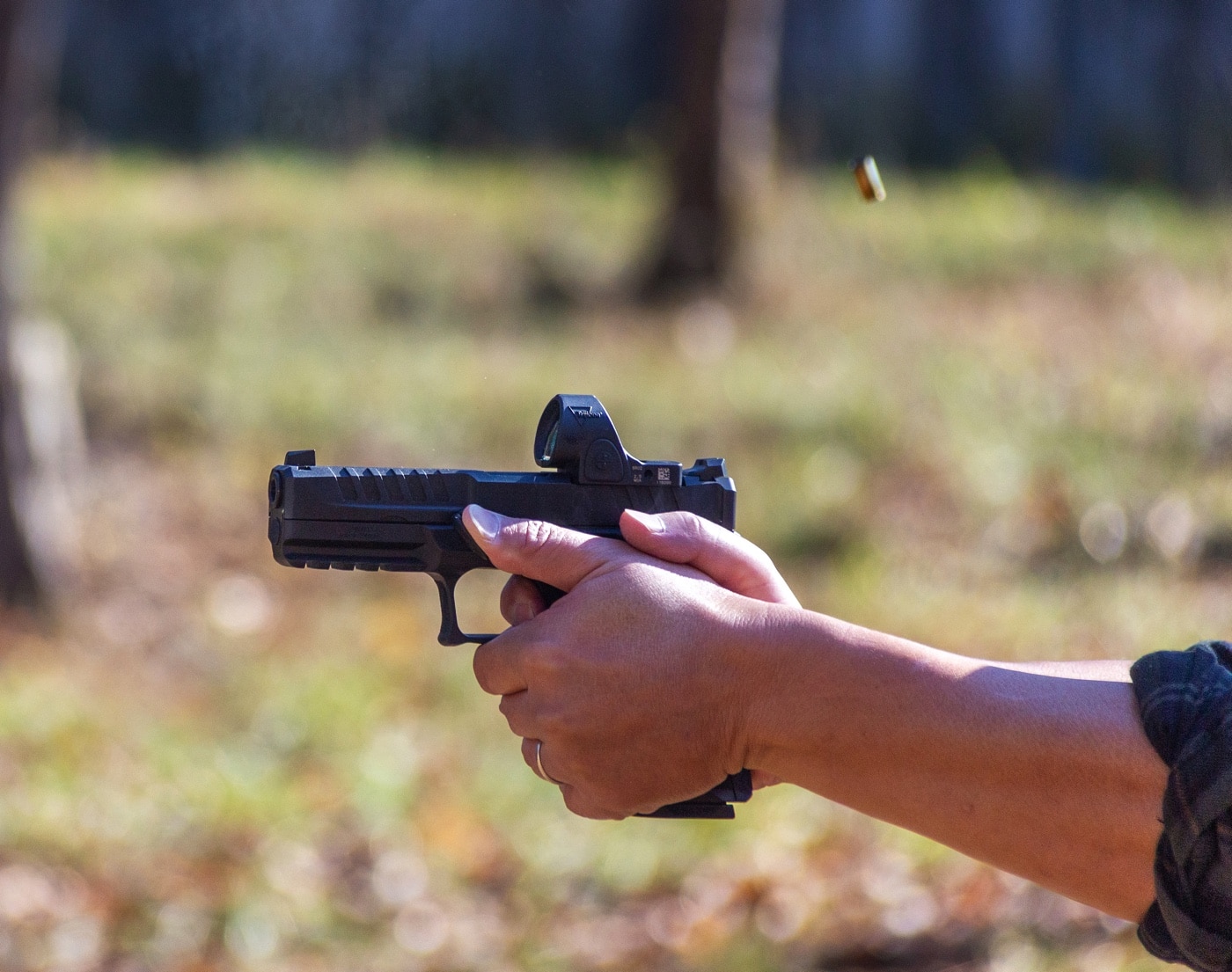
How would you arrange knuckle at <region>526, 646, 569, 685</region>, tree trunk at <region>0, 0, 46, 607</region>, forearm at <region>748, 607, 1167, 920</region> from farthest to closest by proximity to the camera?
tree trunk at <region>0, 0, 46, 607</region> → knuckle at <region>526, 646, 569, 685</region> → forearm at <region>748, 607, 1167, 920</region>

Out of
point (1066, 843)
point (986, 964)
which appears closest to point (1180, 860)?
point (1066, 843)

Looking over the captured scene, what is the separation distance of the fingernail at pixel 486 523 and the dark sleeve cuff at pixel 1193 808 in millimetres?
789

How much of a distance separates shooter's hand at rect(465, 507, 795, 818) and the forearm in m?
0.05

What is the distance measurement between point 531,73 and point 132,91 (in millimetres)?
3266

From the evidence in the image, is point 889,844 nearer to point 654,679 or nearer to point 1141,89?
point 654,679

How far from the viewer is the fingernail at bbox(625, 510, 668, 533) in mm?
1772

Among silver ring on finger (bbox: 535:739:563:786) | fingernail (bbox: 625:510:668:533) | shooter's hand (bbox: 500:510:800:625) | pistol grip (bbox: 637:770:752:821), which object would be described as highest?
fingernail (bbox: 625:510:668:533)

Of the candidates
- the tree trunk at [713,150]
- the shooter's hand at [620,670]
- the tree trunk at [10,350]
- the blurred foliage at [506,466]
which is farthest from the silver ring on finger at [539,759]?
the tree trunk at [713,150]

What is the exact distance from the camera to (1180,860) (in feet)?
4.89

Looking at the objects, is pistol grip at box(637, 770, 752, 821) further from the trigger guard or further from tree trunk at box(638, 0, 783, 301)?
tree trunk at box(638, 0, 783, 301)

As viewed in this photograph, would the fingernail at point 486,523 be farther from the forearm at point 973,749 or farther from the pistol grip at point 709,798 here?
the forearm at point 973,749

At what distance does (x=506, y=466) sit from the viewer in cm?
608

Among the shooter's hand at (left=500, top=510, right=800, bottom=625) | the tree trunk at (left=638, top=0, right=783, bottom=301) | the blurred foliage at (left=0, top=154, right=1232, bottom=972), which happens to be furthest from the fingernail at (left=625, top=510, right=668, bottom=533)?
the tree trunk at (left=638, top=0, right=783, bottom=301)

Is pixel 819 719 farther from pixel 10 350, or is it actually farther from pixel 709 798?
pixel 10 350
